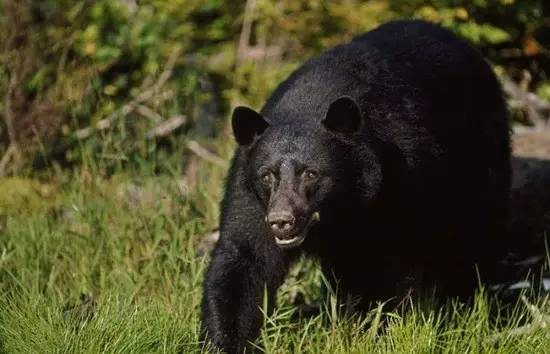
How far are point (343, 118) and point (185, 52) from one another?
528 centimetres

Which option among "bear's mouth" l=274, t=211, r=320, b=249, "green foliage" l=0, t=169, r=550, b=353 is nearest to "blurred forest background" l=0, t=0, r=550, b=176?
"green foliage" l=0, t=169, r=550, b=353

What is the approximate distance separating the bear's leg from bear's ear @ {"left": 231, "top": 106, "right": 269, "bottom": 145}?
0.50 metres

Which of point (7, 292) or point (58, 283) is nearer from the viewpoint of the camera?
point (7, 292)

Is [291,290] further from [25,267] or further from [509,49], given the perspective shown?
[509,49]

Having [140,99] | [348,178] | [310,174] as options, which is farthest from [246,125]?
[140,99]

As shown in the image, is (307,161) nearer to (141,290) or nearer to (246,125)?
(246,125)

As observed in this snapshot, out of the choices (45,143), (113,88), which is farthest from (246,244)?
(113,88)

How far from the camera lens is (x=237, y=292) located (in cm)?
490

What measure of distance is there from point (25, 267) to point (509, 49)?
18.5 ft

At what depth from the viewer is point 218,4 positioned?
964 centimetres

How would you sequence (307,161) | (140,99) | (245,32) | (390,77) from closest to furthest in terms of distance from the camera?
(307,161) < (390,77) < (140,99) < (245,32)

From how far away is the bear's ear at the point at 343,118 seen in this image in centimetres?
467

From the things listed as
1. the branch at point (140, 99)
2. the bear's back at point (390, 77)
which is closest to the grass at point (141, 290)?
the bear's back at point (390, 77)

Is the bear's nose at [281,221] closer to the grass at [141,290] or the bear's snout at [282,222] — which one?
the bear's snout at [282,222]
